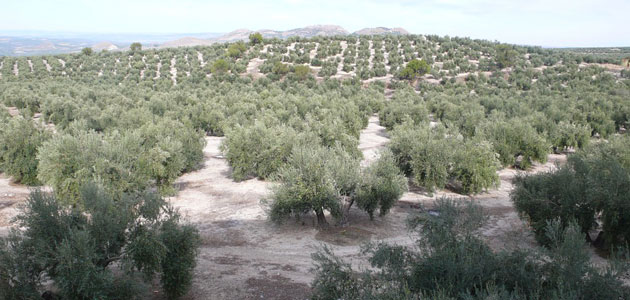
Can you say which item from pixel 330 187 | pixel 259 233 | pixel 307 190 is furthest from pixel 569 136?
pixel 259 233

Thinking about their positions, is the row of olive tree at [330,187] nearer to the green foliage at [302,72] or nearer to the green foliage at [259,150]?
the green foliage at [259,150]

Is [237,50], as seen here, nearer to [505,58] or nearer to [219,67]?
[219,67]

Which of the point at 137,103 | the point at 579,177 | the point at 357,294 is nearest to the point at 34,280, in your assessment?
the point at 357,294

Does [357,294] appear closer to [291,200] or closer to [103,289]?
[103,289]

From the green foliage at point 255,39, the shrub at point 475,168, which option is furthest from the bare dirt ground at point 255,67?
the shrub at point 475,168

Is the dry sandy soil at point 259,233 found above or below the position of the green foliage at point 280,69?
below

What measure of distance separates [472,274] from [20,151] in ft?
71.6

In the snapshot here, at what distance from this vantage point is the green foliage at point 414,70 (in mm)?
58516

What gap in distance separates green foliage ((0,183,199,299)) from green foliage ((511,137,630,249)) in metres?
10.4

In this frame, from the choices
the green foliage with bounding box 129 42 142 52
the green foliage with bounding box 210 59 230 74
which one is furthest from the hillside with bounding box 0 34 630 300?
the green foliage with bounding box 129 42 142 52

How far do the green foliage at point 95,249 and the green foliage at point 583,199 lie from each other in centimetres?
1045

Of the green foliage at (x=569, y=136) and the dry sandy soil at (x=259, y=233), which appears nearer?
the dry sandy soil at (x=259, y=233)

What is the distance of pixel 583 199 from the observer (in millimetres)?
13633

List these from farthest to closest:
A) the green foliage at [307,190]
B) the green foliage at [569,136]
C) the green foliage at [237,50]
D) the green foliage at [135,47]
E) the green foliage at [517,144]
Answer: the green foliage at [135,47], the green foliage at [237,50], the green foliage at [569,136], the green foliage at [517,144], the green foliage at [307,190]
